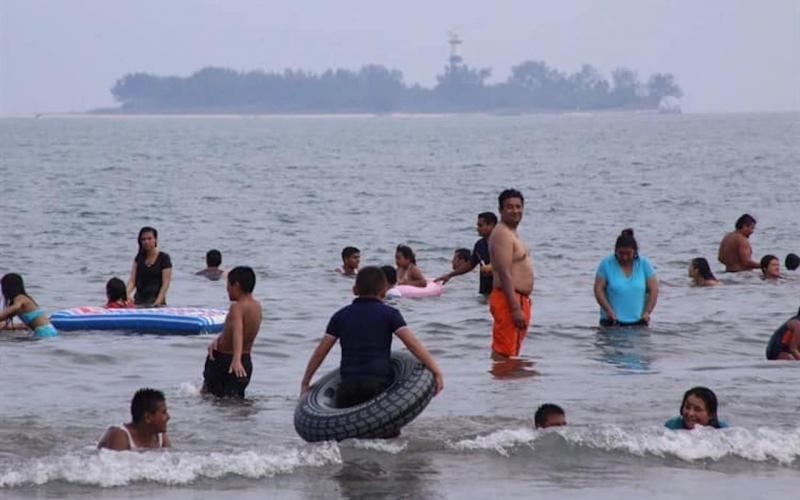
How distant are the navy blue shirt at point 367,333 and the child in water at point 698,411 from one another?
2.05 meters

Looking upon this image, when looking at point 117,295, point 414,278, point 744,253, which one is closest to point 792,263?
point 744,253

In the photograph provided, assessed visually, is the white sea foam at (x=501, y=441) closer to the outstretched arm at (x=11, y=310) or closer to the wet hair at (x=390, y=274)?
the outstretched arm at (x=11, y=310)

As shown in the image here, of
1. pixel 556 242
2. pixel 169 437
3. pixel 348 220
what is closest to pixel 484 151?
pixel 348 220

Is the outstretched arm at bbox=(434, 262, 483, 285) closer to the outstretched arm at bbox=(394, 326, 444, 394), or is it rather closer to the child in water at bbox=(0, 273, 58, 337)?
the child in water at bbox=(0, 273, 58, 337)

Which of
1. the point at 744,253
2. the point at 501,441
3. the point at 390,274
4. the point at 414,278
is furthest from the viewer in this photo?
the point at 744,253

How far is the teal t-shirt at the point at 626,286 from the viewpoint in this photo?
1469 cm

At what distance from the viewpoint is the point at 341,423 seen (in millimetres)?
9766

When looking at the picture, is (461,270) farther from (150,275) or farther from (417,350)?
(417,350)

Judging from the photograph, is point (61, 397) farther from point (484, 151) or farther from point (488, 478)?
point (484, 151)

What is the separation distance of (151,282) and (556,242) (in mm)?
16260

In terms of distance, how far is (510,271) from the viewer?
12.6m

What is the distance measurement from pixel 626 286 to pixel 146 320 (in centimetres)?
509

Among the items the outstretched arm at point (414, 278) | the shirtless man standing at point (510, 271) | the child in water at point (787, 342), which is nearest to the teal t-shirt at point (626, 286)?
the child in water at point (787, 342)

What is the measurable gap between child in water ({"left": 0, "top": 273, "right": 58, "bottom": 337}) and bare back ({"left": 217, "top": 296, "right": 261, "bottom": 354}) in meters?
4.24
